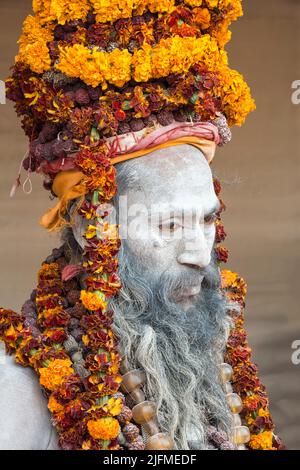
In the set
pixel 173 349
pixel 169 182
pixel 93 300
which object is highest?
pixel 169 182

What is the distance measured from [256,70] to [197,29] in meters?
2.06

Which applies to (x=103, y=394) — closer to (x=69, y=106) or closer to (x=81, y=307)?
(x=81, y=307)

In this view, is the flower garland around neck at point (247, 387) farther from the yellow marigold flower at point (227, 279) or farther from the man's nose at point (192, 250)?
the man's nose at point (192, 250)

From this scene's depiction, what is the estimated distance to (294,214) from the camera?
5152mm

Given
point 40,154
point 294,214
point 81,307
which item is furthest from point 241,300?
point 294,214

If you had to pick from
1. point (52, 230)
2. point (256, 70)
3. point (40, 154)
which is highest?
point (256, 70)

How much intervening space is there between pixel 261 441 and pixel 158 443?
1.37ft

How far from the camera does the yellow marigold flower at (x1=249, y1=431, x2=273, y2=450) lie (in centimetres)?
312

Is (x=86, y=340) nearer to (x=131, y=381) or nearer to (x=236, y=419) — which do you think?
(x=131, y=381)

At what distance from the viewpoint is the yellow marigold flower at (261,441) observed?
10.2 feet

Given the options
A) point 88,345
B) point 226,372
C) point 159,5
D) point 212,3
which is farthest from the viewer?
point 226,372

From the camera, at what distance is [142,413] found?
2.86 meters

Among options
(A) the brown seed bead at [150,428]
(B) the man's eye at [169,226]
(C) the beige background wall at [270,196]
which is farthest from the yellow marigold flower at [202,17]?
(C) the beige background wall at [270,196]

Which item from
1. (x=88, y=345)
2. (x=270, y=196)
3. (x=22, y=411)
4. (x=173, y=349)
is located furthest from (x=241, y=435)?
(x=270, y=196)
